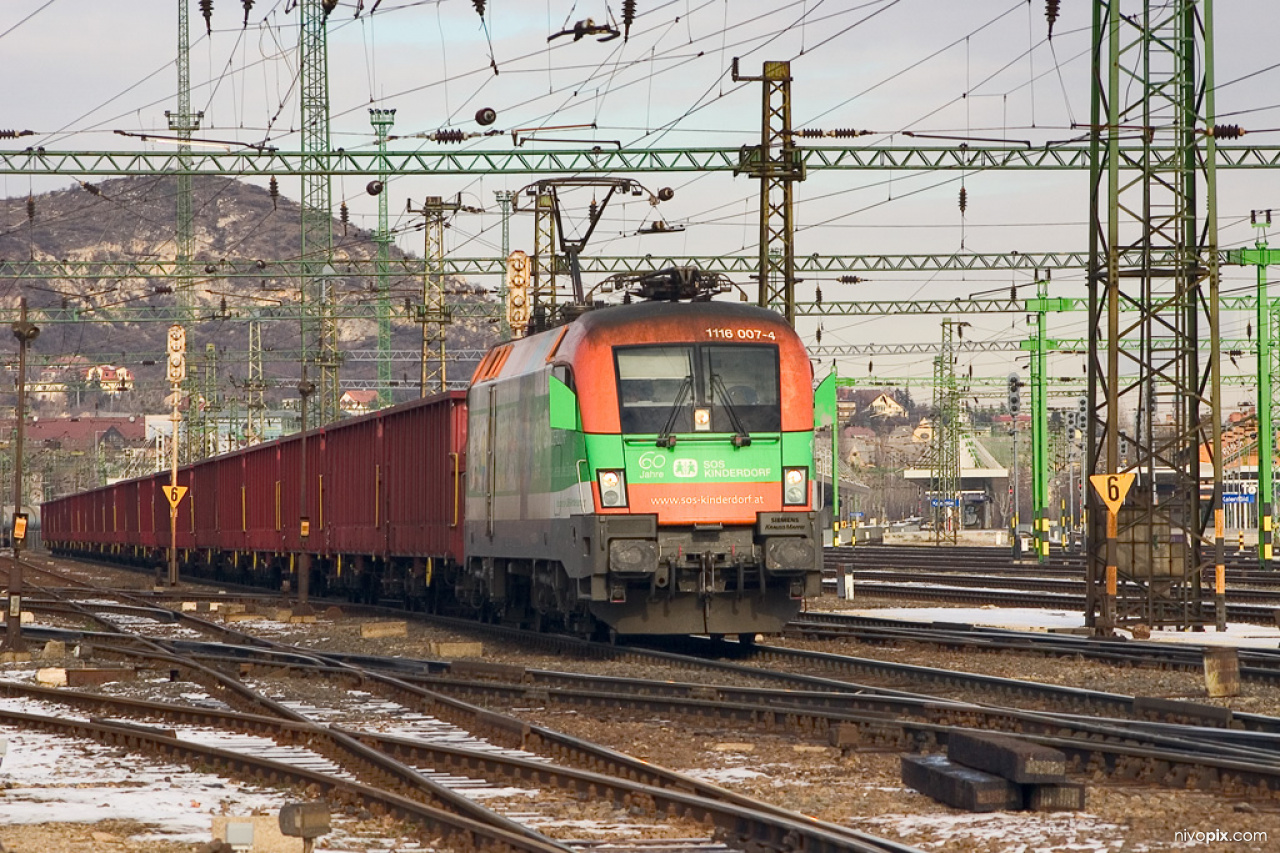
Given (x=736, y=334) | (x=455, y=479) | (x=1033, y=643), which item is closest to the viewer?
(x=736, y=334)

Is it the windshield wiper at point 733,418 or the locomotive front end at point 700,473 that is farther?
the windshield wiper at point 733,418

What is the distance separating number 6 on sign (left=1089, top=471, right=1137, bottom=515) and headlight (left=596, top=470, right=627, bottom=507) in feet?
24.6

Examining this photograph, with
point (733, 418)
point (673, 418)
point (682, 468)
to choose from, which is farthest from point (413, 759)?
point (733, 418)

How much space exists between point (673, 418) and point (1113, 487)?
701 centimetres

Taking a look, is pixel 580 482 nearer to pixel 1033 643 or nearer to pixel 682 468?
pixel 682 468

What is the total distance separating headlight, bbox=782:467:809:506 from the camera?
19.4 metres

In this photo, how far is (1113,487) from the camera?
23.1m

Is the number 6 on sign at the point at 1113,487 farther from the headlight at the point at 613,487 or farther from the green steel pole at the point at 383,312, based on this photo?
the green steel pole at the point at 383,312

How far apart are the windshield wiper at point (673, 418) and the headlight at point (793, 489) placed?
1.32 metres

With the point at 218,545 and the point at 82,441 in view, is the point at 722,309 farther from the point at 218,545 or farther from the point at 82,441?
the point at 82,441

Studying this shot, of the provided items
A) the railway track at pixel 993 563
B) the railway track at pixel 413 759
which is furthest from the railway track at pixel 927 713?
the railway track at pixel 993 563

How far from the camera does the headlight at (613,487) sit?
61.8ft

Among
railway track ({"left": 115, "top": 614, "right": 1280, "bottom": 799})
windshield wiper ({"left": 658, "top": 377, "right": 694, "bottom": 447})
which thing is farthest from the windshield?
railway track ({"left": 115, "top": 614, "right": 1280, "bottom": 799})

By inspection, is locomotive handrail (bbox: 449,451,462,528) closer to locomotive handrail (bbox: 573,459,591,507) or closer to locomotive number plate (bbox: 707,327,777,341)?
locomotive handrail (bbox: 573,459,591,507)
